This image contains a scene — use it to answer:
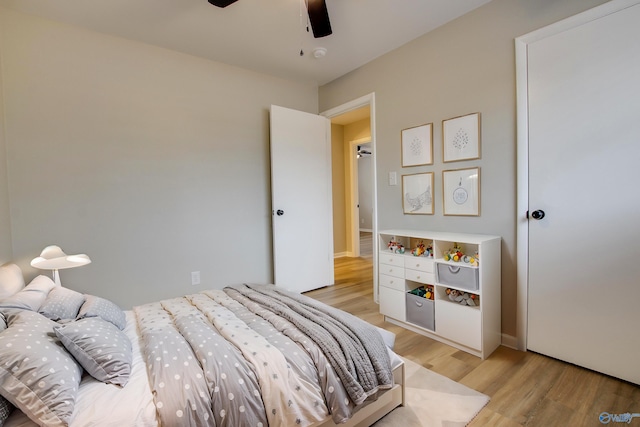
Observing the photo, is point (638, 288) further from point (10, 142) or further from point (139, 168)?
point (10, 142)

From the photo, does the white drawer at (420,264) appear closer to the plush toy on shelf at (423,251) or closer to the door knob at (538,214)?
the plush toy on shelf at (423,251)

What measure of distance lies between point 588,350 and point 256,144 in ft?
11.0

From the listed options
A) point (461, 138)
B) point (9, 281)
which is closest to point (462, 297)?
point (461, 138)

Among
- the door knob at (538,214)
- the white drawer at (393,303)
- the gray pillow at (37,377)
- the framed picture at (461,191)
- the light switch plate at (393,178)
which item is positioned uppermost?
the light switch plate at (393,178)

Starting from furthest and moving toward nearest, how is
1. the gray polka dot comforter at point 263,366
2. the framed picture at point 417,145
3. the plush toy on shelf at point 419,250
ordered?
the framed picture at point 417,145
the plush toy on shelf at point 419,250
the gray polka dot comforter at point 263,366

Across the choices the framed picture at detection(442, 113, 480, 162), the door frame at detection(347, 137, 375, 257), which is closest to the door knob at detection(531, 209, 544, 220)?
the framed picture at detection(442, 113, 480, 162)

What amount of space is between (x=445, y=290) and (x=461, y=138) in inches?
49.9

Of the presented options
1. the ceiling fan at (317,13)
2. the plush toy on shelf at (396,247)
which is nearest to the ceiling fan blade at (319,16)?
the ceiling fan at (317,13)

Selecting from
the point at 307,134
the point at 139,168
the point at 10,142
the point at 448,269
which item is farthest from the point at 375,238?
the point at 10,142

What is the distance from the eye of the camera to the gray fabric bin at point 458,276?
2.05m

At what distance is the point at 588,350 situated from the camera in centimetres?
184

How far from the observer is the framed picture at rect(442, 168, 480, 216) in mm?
2336

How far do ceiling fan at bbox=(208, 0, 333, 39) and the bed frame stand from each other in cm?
215

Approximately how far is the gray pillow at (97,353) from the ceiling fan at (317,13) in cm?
191
